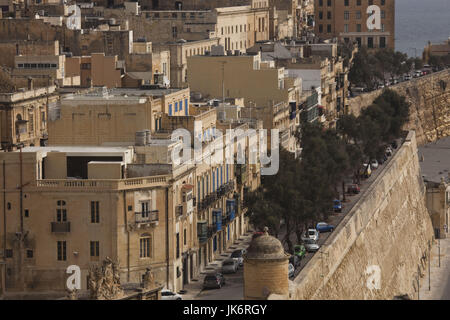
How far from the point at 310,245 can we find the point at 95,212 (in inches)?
500

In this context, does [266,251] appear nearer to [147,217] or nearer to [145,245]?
[147,217]

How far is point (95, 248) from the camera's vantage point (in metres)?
53.6

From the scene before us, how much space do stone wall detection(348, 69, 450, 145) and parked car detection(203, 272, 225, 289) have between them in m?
72.4

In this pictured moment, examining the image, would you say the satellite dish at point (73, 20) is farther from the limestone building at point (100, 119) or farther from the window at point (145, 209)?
the window at point (145, 209)

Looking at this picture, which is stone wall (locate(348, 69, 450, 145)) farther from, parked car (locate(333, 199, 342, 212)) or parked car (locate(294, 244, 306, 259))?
parked car (locate(294, 244, 306, 259))

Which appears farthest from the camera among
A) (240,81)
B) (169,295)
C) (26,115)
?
(240,81)

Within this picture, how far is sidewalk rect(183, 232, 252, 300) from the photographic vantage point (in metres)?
55.1

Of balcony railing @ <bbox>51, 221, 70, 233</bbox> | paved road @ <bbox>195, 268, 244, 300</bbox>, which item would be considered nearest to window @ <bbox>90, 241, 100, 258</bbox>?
balcony railing @ <bbox>51, 221, 70, 233</bbox>

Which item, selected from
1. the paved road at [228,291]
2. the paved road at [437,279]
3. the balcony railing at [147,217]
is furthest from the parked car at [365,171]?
the balcony railing at [147,217]

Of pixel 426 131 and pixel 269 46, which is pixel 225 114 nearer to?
pixel 269 46

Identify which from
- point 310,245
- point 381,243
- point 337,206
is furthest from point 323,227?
point 310,245

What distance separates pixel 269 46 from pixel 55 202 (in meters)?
50.8

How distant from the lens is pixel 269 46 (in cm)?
10306
